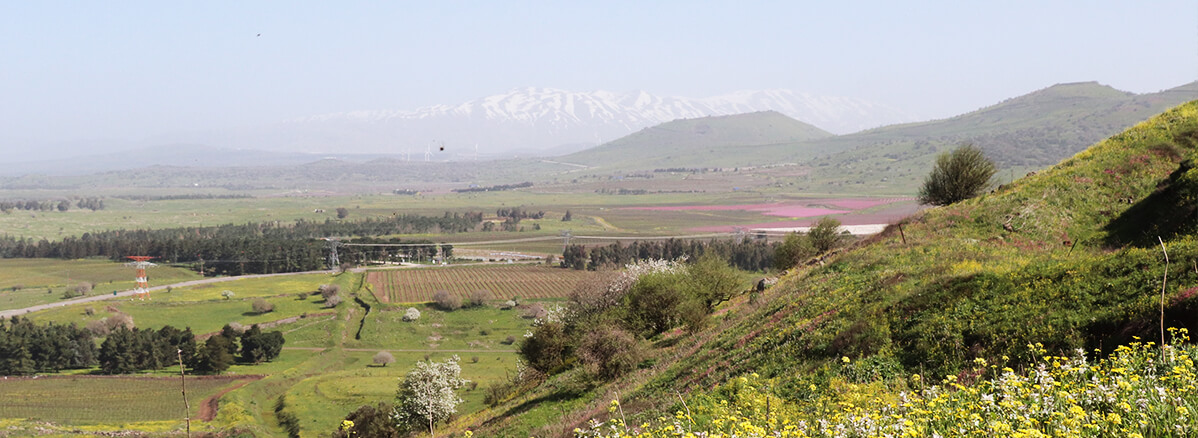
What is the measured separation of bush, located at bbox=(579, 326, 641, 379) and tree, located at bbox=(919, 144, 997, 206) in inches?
1285

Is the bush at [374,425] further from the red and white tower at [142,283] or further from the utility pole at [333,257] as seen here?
the utility pole at [333,257]

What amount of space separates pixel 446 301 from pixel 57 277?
103474 millimetres

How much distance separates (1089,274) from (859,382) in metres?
7.09

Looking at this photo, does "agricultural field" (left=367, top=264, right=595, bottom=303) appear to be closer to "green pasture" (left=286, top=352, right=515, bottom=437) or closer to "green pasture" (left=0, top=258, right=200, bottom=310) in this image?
"green pasture" (left=286, top=352, right=515, bottom=437)

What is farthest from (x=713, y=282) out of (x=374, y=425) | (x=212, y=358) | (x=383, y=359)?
(x=212, y=358)

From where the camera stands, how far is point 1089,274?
18.8 m

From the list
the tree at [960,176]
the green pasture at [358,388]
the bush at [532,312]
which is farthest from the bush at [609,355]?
the bush at [532,312]

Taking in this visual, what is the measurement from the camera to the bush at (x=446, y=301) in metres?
131

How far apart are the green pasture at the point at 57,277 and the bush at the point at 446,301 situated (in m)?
71.2

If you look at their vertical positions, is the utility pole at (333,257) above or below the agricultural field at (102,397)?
above

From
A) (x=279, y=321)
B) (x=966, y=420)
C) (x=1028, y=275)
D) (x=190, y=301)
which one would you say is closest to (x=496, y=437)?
(x=1028, y=275)

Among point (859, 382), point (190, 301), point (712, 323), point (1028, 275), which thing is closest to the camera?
point (859, 382)

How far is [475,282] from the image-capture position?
155875 mm

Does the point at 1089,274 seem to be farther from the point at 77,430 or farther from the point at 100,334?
the point at 100,334
